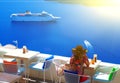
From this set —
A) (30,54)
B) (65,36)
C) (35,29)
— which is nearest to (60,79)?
(30,54)

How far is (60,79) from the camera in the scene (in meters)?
4.30

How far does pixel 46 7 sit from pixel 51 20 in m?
0.33

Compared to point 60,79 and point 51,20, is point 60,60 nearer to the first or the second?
point 60,79

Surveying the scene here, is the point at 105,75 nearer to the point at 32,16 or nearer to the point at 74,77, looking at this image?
the point at 74,77

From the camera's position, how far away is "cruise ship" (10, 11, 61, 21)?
547 centimetres

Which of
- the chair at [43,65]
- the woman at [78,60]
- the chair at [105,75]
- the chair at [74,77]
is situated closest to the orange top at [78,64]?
the woman at [78,60]

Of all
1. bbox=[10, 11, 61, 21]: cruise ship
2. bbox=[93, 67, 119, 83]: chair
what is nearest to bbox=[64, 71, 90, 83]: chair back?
bbox=[93, 67, 119, 83]: chair

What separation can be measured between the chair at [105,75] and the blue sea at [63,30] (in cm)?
61

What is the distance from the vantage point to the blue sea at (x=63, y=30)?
5.07 metres

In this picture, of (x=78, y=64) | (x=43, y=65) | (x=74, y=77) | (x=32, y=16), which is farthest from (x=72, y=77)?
(x=32, y=16)

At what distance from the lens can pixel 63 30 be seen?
549cm

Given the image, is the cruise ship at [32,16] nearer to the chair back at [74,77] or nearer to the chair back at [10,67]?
the chair back at [10,67]

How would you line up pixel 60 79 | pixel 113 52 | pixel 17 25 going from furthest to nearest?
1. pixel 17 25
2. pixel 113 52
3. pixel 60 79

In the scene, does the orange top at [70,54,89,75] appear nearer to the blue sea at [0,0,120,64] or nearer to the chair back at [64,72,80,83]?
the chair back at [64,72,80,83]
